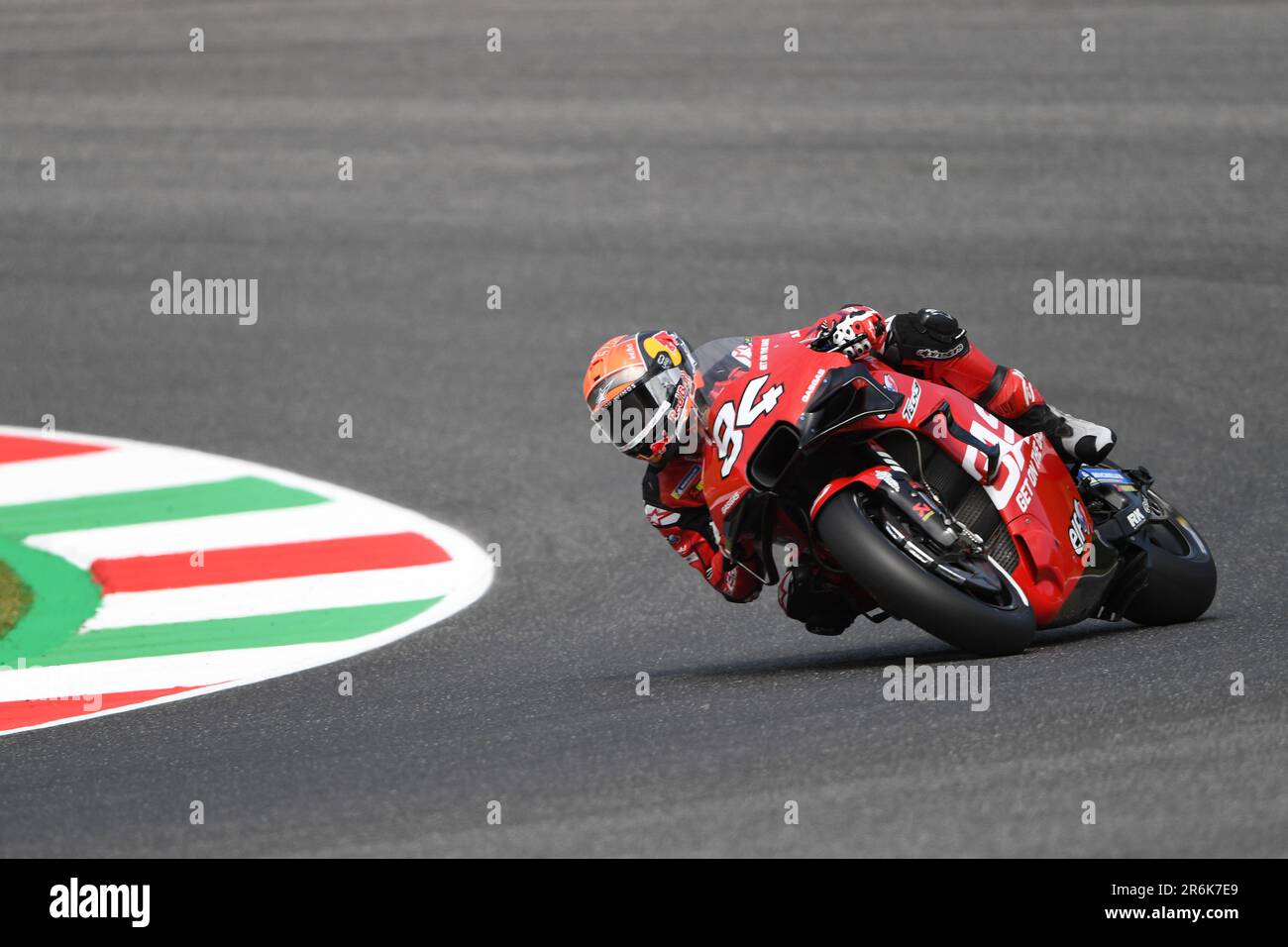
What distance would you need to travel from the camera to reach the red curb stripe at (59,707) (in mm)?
7125

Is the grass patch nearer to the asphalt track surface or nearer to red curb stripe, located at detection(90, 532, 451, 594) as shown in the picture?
red curb stripe, located at detection(90, 532, 451, 594)

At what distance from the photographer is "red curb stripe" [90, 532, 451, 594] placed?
9117 mm

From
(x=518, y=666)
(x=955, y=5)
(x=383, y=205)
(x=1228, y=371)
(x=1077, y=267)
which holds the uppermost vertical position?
(x=955, y=5)

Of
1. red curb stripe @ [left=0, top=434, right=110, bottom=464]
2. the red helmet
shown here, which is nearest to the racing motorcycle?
the red helmet

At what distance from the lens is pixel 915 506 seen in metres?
6.06

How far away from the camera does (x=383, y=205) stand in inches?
586

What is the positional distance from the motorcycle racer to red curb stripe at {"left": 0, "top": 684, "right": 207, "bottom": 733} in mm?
2190

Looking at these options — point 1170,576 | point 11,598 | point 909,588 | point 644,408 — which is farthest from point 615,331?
point 909,588

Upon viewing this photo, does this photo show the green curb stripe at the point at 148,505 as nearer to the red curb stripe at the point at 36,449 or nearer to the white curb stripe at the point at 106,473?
the white curb stripe at the point at 106,473

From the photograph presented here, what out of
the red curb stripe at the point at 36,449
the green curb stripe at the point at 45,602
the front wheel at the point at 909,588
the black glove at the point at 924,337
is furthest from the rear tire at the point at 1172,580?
the red curb stripe at the point at 36,449
